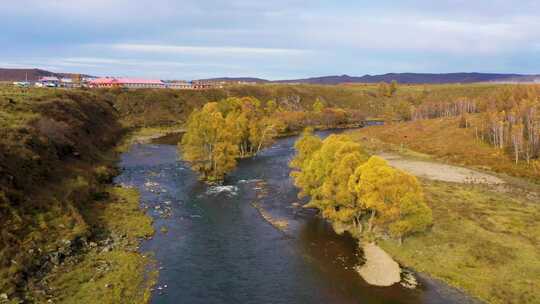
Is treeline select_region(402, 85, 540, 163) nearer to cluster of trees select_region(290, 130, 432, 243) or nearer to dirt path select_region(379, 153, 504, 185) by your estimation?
dirt path select_region(379, 153, 504, 185)

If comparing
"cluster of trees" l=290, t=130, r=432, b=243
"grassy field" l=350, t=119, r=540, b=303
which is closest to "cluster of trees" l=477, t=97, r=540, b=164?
"grassy field" l=350, t=119, r=540, b=303

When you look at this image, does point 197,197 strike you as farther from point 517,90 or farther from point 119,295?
point 517,90

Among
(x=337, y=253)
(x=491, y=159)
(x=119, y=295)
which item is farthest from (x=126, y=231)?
(x=491, y=159)

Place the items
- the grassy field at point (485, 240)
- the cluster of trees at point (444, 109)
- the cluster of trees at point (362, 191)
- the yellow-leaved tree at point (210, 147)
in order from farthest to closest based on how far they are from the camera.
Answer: the cluster of trees at point (444, 109) < the yellow-leaved tree at point (210, 147) < the cluster of trees at point (362, 191) < the grassy field at point (485, 240)

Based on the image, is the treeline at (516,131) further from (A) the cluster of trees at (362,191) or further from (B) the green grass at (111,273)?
(B) the green grass at (111,273)

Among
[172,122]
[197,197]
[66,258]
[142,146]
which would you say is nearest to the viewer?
[66,258]

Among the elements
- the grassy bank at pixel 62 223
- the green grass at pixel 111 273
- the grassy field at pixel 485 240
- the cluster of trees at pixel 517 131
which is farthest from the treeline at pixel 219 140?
the cluster of trees at pixel 517 131
